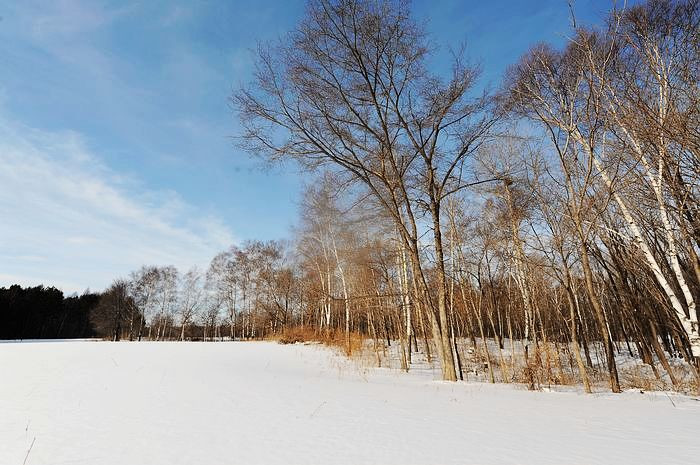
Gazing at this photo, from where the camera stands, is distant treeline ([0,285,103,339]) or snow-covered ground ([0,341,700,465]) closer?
snow-covered ground ([0,341,700,465])

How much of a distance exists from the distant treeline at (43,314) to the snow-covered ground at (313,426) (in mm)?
51562

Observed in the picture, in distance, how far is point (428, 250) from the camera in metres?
11.2

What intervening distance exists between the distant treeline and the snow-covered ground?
51562 millimetres

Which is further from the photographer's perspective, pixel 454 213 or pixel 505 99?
pixel 454 213

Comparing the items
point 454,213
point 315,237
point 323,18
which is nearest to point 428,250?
point 454,213

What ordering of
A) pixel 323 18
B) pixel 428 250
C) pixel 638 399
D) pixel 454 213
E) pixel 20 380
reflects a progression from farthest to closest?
1. pixel 454 213
2. pixel 428 250
3. pixel 323 18
4. pixel 638 399
5. pixel 20 380

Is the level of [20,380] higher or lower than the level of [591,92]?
lower

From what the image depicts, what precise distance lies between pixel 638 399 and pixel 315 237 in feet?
61.3

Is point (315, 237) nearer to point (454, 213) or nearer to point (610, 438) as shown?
point (454, 213)

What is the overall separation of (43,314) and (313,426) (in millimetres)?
68597

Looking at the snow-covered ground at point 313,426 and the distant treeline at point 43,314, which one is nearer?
the snow-covered ground at point 313,426

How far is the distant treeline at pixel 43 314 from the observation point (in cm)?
4662

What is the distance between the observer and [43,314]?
5225cm

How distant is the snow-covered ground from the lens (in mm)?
2369
